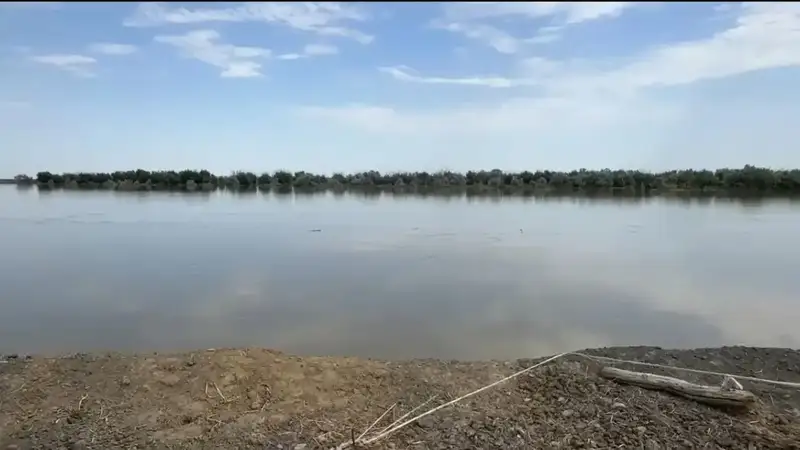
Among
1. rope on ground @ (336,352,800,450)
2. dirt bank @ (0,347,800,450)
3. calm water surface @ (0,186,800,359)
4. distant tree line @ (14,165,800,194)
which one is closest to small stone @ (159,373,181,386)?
dirt bank @ (0,347,800,450)

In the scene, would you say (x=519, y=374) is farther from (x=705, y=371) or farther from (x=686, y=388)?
(x=705, y=371)

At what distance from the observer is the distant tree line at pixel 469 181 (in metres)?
31.6

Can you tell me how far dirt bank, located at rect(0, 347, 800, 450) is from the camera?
284 centimetres

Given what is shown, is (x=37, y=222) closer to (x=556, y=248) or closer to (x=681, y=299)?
(x=556, y=248)

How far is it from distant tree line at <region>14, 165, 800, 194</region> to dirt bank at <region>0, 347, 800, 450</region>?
32.0 meters

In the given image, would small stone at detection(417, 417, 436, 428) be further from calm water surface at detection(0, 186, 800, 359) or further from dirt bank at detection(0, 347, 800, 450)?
calm water surface at detection(0, 186, 800, 359)

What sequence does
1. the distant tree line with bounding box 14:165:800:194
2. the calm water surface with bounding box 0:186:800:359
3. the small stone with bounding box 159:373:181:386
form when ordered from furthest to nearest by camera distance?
the distant tree line with bounding box 14:165:800:194, the calm water surface with bounding box 0:186:800:359, the small stone with bounding box 159:373:181:386

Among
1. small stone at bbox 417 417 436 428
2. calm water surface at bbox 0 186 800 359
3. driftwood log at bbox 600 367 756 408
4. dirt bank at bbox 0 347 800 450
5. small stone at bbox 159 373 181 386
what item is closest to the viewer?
dirt bank at bbox 0 347 800 450

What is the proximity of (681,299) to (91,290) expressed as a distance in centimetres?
705

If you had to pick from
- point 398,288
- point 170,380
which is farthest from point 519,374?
point 398,288

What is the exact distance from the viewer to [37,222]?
15906mm

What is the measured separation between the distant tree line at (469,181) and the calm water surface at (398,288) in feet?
66.0

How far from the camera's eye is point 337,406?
3195 mm

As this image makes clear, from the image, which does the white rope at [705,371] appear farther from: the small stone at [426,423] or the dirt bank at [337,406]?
the small stone at [426,423]
